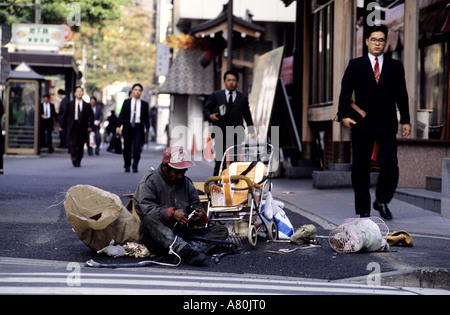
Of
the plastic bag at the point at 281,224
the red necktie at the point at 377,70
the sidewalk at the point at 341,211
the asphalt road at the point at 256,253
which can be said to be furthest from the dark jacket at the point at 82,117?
the plastic bag at the point at 281,224

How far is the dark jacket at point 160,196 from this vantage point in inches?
260

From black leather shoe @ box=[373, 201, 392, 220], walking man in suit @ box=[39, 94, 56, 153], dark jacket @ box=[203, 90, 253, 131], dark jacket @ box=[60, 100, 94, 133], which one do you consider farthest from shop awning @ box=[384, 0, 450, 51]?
walking man in suit @ box=[39, 94, 56, 153]

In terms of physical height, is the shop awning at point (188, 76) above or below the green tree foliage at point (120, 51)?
below

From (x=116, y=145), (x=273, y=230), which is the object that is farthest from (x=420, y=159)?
(x=116, y=145)

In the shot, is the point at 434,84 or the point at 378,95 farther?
the point at 434,84

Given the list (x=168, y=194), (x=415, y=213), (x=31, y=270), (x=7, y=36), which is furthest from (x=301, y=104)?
(x=7, y=36)

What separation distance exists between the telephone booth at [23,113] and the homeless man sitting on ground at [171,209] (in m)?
19.2

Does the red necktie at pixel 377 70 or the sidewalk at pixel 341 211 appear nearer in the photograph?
the sidewalk at pixel 341 211

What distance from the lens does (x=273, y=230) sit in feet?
25.0

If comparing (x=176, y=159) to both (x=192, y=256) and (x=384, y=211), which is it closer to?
(x=192, y=256)

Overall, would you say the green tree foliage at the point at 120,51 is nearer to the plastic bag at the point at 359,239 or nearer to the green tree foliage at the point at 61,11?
the green tree foliage at the point at 61,11

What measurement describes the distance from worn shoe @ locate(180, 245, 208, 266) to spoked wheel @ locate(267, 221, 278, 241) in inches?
52.4

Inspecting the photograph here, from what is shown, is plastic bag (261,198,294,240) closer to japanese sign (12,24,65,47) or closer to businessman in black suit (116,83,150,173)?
businessman in black suit (116,83,150,173)

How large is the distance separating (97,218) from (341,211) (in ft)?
13.0
